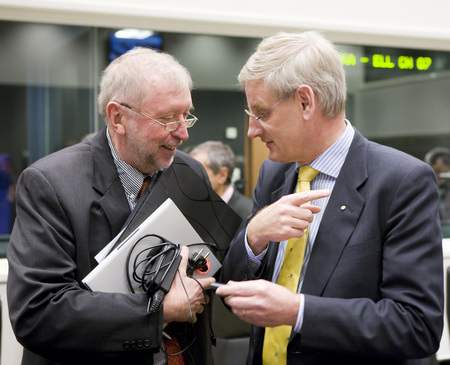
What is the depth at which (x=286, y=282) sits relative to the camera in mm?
1989

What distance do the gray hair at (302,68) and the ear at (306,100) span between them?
17 mm

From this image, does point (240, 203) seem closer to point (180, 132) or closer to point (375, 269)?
point (180, 132)

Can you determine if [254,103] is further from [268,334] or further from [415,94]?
[415,94]

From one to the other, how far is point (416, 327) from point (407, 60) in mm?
Result: 4188

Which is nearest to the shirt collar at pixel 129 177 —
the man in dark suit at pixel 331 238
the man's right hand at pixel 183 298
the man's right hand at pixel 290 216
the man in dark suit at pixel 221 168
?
the man's right hand at pixel 183 298

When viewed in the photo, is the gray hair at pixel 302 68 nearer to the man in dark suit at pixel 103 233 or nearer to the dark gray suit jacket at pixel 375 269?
the dark gray suit jacket at pixel 375 269

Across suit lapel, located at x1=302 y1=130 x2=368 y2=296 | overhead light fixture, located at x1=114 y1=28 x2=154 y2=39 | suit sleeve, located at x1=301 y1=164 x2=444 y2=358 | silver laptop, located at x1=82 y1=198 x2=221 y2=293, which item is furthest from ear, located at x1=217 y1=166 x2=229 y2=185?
suit sleeve, located at x1=301 y1=164 x2=444 y2=358

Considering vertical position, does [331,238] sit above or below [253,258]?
above

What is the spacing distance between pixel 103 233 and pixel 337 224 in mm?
832

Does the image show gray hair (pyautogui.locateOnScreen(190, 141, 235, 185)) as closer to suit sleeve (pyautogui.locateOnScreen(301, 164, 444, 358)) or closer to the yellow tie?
the yellow tie

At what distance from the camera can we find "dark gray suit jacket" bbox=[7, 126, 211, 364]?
1.93 m

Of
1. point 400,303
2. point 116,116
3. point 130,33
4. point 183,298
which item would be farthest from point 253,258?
point 130,33

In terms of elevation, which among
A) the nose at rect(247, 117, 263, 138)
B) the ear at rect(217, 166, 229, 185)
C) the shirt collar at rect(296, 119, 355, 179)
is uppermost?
the nose at rect(247, 117, 263, 138)

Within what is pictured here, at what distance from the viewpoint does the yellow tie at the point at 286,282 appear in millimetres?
1970
